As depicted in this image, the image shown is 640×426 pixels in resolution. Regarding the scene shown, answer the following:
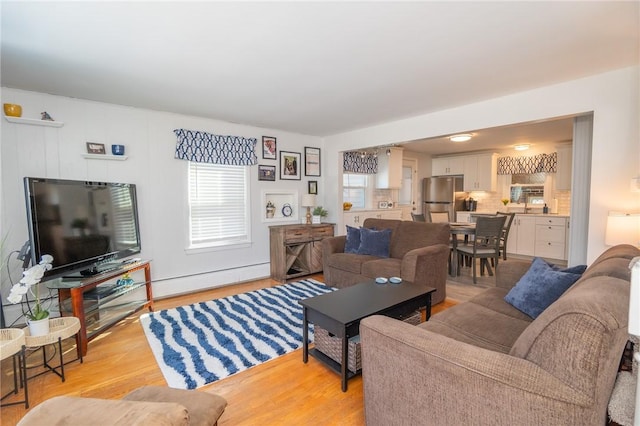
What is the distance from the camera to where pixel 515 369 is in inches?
43.1

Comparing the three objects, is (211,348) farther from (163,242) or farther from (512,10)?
(512,10)

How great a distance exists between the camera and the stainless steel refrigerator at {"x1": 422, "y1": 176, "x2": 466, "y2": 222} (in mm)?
7254

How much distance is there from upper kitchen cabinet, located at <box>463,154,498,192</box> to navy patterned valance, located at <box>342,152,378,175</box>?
235cm

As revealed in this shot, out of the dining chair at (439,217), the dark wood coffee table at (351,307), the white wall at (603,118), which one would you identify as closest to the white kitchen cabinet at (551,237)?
the dining chair at (439,217)

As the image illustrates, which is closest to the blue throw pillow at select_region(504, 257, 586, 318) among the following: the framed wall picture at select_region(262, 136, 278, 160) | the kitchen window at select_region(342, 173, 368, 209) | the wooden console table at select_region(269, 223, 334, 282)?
the wooden console table at select_region(269, 223, 334, 282)

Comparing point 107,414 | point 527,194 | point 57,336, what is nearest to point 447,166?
point 527,194

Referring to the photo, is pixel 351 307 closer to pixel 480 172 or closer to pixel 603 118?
pixel 603 118

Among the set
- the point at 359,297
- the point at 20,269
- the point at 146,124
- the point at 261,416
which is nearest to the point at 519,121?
the point at 359,297

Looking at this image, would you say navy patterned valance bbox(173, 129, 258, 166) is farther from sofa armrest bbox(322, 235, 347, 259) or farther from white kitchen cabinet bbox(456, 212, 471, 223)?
white kitchen cabinet bbox(456, 212, 471, 223)

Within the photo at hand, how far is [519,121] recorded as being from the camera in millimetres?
3086

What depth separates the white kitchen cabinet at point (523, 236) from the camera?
19.9 ft

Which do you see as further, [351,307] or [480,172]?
[480,172]

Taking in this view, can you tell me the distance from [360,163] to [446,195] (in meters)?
2.62

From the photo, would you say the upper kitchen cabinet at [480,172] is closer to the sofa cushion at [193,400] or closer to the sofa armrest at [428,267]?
the sofa armrest at [428,267]
